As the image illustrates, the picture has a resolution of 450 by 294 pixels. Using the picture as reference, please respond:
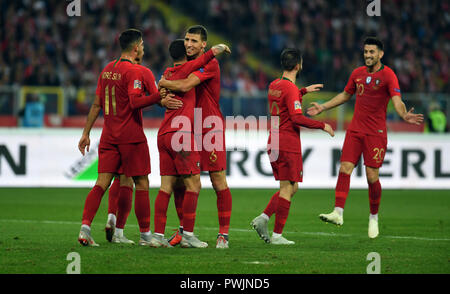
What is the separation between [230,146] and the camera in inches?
680

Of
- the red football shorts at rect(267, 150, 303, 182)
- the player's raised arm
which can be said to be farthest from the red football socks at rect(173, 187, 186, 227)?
the player's raised arm

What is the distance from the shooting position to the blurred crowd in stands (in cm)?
2195

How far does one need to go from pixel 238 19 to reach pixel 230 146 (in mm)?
9267

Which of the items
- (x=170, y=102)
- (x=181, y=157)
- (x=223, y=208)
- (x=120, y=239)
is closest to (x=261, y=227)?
(x=223, y=208)

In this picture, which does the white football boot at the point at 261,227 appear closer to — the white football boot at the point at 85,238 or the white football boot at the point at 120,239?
the white football boot at the point at 120,239

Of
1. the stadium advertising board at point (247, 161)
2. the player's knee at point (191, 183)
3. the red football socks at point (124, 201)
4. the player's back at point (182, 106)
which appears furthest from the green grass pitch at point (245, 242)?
the stadium advertising board at point (247, 161)

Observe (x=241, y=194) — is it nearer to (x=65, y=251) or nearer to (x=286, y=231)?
(x=286, y=231)

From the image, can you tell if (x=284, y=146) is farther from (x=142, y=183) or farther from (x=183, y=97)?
(x=142, y=183)

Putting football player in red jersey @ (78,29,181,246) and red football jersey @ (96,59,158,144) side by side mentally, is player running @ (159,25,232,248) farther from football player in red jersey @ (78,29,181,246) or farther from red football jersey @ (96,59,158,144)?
football player in red jersey @ (78,29,181,246)

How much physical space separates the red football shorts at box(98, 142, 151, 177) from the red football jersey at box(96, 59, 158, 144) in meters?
0.06

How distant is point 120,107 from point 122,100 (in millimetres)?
75

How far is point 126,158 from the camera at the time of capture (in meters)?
8.37

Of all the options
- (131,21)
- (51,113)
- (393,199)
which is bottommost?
(393,199)
